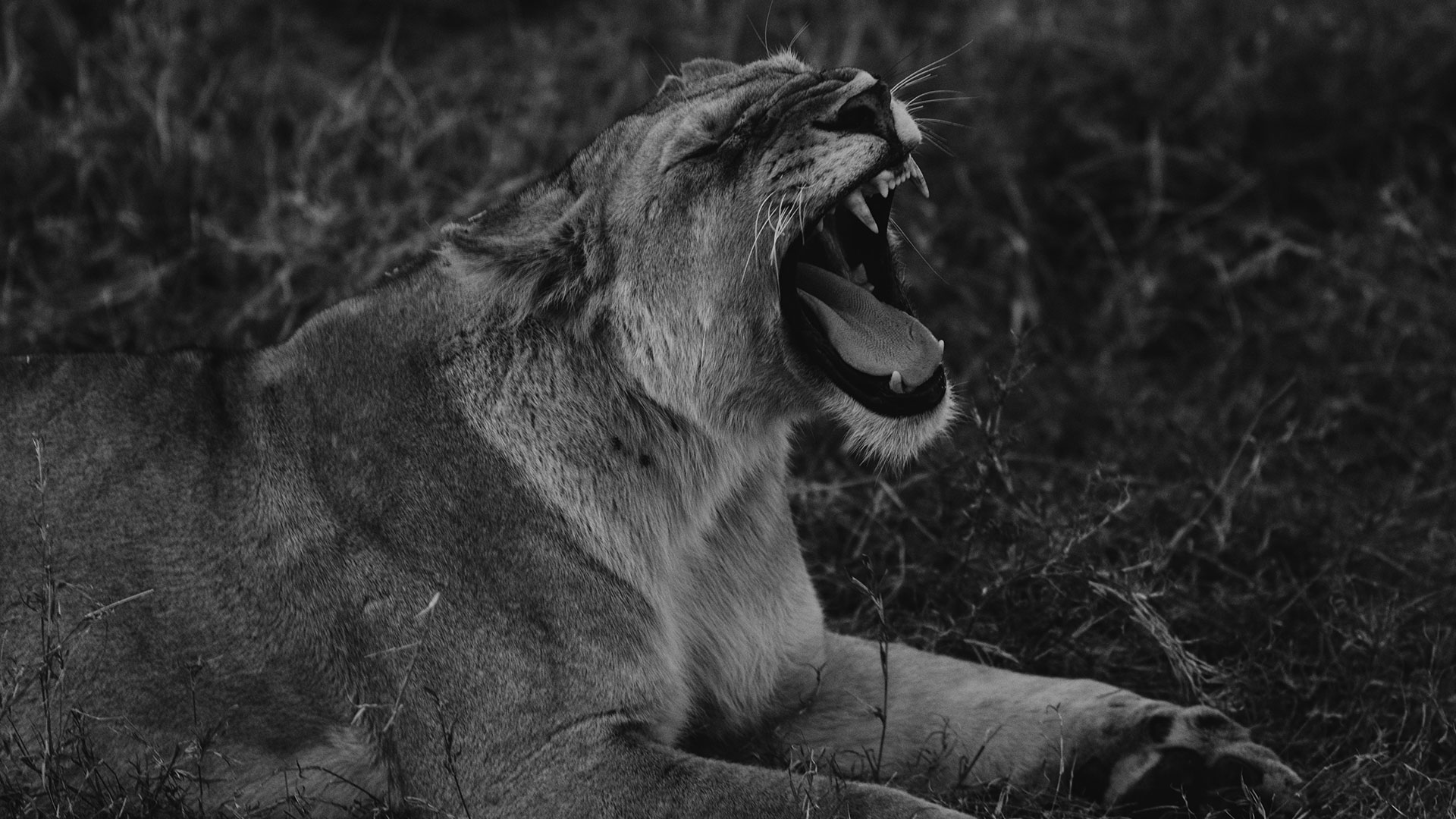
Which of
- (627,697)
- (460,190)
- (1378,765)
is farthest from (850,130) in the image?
(460,190)

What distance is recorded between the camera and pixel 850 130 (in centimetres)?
298


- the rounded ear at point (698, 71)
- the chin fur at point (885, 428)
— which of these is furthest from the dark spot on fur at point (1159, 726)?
the rounded ear at point (698, 71)

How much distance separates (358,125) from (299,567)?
260cm

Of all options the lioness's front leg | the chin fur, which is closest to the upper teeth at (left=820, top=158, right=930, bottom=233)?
the chin fur

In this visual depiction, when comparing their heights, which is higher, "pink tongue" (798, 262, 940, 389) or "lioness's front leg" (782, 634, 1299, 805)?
Answer: "pink tongue" (798, 262, 940, 389)

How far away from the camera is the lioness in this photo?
281 centimetres

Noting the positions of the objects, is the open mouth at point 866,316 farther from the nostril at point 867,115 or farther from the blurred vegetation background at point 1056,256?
the blurred vegetation background at point 1056,256

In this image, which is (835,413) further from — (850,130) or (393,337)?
(393,337)

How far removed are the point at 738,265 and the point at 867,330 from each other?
0.27 meters

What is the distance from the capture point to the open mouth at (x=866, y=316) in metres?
3.01

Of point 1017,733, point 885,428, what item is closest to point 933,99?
point 885,428

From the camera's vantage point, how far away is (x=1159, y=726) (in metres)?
3.04

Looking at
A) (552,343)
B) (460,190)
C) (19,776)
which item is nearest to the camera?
(19,776)

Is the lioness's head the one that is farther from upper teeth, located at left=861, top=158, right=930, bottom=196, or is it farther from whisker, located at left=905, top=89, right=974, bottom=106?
whisker, located at left=905, top=89, right=974, bottom=106
